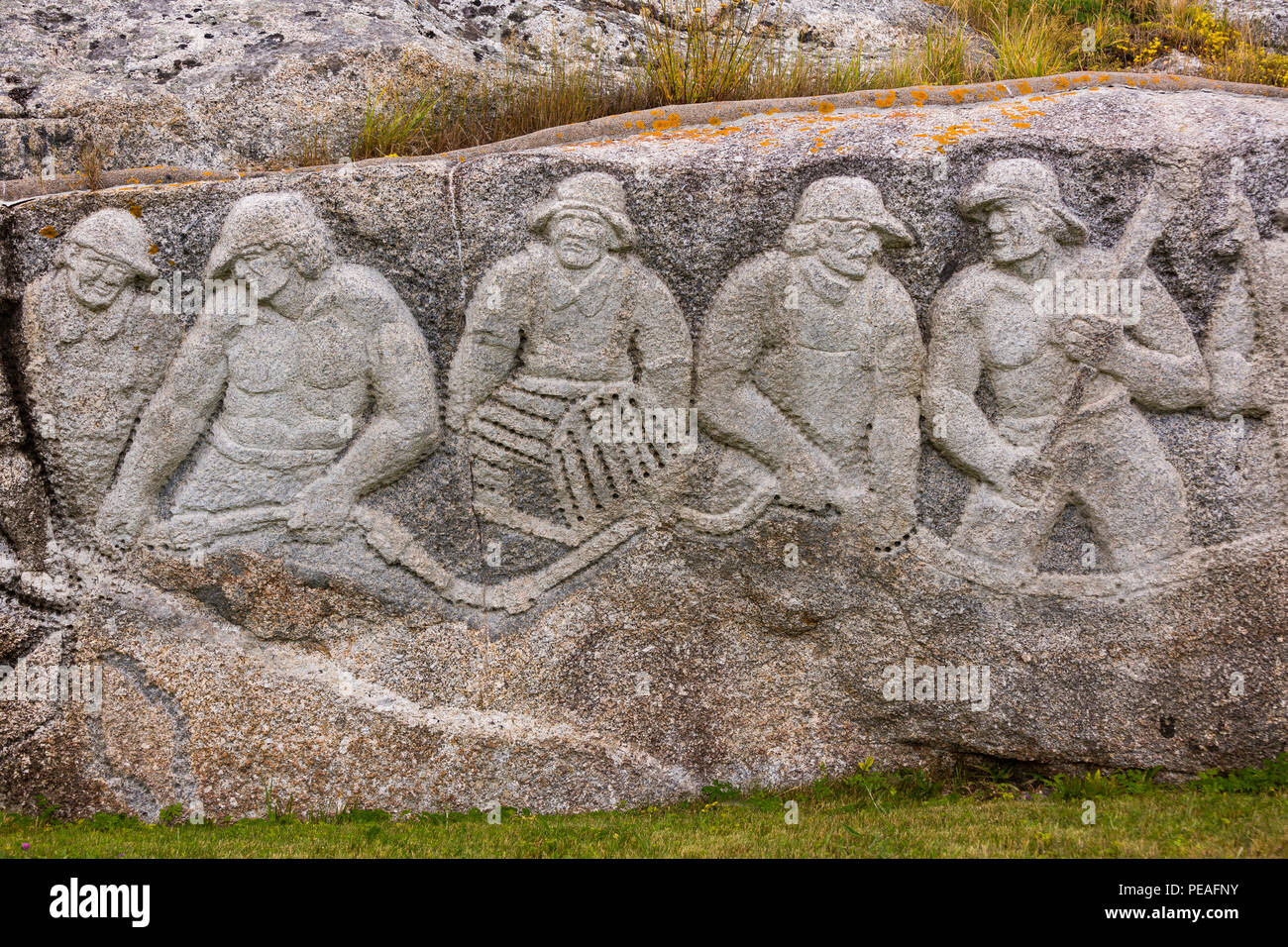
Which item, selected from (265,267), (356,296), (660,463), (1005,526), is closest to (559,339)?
(660,463)

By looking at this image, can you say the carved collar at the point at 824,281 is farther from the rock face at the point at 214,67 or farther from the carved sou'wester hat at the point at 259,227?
the rock face at the point at 214,67

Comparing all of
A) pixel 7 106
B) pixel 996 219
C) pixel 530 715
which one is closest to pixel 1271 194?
pixel 996 219

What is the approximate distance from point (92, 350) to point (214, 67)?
1.72m

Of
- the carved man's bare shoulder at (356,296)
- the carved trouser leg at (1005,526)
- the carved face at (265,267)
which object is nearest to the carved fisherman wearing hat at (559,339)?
the carved man's bare shoulder at (356,296)

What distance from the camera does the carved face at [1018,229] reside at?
4.88 metres

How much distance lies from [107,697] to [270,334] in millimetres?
1673

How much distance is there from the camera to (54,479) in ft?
16.4

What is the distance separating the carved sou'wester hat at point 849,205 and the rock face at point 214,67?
2028mm

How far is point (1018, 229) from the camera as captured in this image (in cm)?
489

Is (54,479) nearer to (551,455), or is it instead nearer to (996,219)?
(551,455)

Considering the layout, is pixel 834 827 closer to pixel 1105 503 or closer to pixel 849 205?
pixel 1105 503

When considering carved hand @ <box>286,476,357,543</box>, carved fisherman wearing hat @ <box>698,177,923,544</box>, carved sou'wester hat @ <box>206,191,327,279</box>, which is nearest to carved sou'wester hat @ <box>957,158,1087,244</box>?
carved fisherman wearing hat @ <box>698,177,923,544</box>

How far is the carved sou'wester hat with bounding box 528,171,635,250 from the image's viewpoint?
4.87 meters

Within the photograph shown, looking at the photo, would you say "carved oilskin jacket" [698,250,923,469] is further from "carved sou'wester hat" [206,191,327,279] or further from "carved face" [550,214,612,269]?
"carved sou'wester hat" [206,191,327,279]
